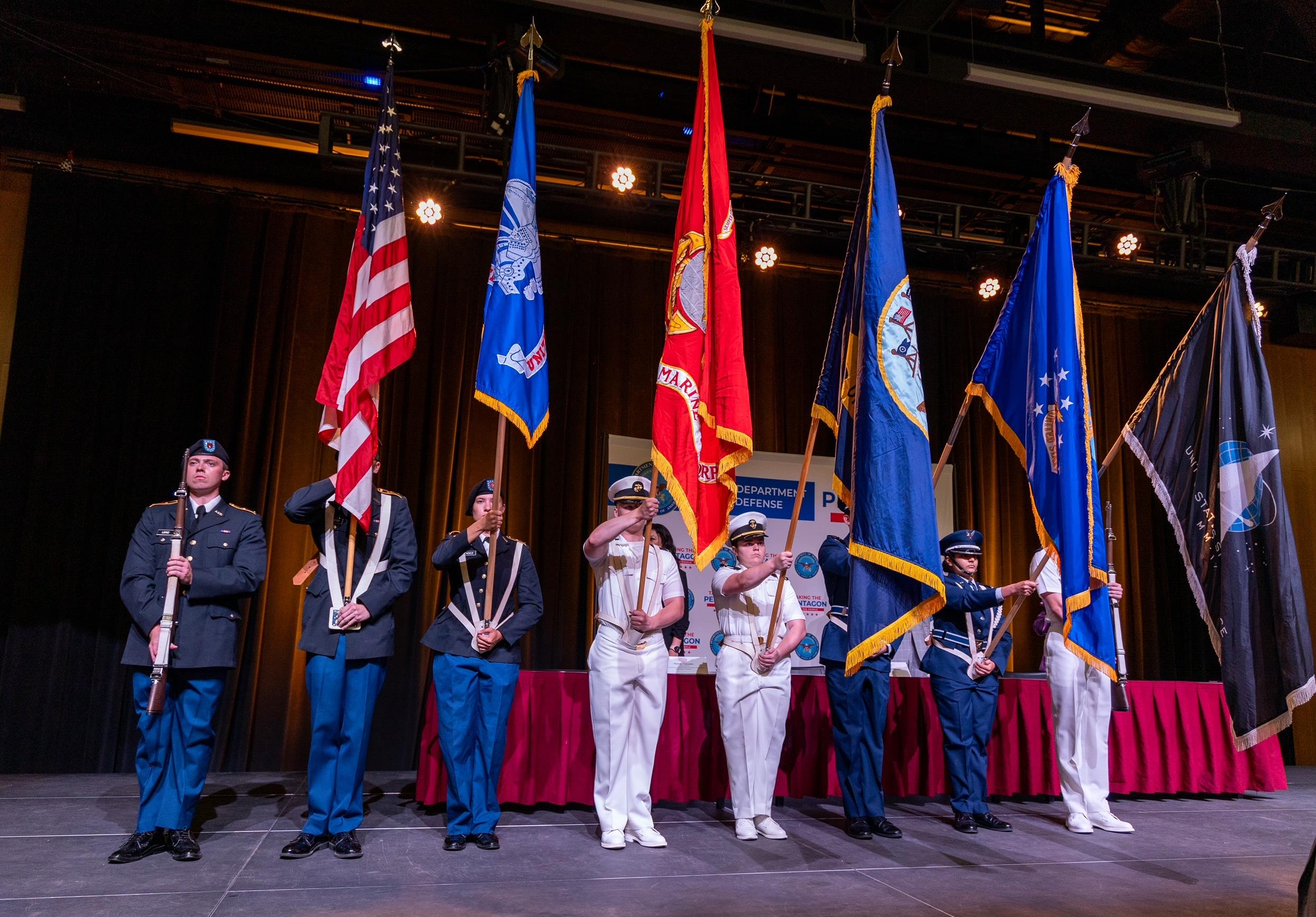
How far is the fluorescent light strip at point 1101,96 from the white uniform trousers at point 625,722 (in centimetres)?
501

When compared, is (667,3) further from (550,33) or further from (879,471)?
(879,471)

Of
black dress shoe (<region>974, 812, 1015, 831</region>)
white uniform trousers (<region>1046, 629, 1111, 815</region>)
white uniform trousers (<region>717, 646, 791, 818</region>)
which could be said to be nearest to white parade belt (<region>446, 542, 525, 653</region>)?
white uniform trousers (<region>717, 646, 791, 818</region>)

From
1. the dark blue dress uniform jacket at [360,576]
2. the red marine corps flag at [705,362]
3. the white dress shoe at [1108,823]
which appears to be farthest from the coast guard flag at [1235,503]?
the dark blue dress uniform jacket at [360,576]

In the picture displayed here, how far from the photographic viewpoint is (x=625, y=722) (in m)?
4.77

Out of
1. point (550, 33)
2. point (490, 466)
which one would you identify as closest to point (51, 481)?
point (490, 466)

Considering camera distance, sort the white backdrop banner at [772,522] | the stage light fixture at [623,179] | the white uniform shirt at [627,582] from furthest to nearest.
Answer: the white backdrop banner at [772,522] → the stage light fixture at [623,179] → the white uniform shirt at [627,582]

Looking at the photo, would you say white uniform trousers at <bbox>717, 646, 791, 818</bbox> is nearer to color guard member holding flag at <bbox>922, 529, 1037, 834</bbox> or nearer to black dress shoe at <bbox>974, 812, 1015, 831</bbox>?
color guard member holding flag at <bbox>922, 529, 1037, 834</bbox>

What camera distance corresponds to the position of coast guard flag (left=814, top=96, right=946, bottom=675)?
3.91 meters

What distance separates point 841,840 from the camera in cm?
498

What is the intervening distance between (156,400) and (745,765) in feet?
19.2

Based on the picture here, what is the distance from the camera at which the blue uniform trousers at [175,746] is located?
4.20 m

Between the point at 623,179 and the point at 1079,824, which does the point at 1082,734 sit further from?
the point at 623,179

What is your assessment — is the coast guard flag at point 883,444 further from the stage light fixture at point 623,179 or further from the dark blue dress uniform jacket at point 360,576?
the stage light fixture at point 623,179

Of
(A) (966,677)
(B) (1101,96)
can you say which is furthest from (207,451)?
(B) (1101,96)
